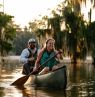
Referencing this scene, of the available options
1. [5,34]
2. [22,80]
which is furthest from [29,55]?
[5,34]

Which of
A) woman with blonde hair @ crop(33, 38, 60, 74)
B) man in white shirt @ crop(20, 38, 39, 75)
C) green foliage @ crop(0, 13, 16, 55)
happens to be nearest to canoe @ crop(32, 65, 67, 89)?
woman with blonde hair @ crop(33, 38, 60, 74)

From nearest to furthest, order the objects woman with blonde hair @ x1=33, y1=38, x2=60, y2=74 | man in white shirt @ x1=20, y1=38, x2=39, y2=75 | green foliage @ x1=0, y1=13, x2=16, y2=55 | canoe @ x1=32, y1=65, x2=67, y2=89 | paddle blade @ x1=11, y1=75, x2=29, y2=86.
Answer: canoe @ x1=32, y1=65, x2=67, y2=89 → woman with blonde hair @ x1=33, y1=38, x2=60, y2=74 → paddle blade @ x1=11, y1=75, x2=29, y2=86 → man in white shirt @ x1=20, y1=38, x2=39, y2=75 → green foliage @ x1=0, y1=13, x2=16, y2=55

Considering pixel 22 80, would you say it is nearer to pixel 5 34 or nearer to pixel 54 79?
pixel 54 79

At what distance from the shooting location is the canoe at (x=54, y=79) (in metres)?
15.4

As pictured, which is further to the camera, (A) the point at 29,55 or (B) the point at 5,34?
(B) the point at 5,34

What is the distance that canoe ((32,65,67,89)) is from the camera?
15.4 m

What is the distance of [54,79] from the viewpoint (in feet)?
51.8

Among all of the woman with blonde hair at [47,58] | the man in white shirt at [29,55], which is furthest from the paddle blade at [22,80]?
the woman with blonde hair at [47,58]

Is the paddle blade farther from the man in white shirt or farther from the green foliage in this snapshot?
the green foliage

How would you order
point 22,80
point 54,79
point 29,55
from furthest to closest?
point 29,55 < point 22,80 < point 54,79

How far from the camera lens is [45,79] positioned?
1608 cm

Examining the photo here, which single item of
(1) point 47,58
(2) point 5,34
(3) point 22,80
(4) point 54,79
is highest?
(2) point 5,34

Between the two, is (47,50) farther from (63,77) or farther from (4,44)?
(4,44)

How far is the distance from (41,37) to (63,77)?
40.9 metres
